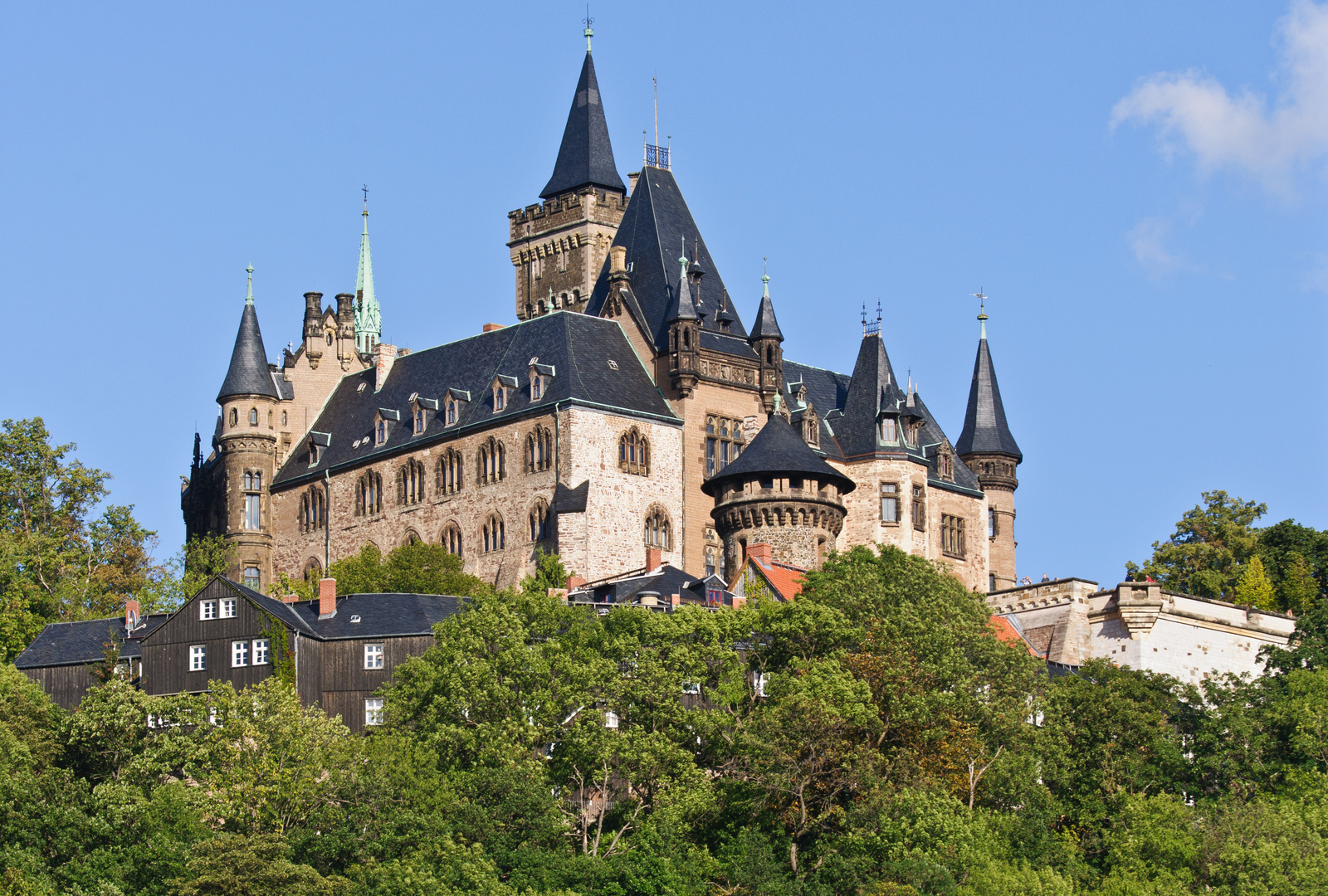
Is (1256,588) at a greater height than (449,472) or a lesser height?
lesser

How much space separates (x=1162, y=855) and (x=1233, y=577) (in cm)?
3848

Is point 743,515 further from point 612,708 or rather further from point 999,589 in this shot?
point 612,708

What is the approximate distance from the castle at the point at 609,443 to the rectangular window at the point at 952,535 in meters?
0.09

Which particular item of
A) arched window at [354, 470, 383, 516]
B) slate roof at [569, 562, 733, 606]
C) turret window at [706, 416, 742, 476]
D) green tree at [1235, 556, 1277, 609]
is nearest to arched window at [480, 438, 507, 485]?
arched window at [354, 470, 383, 516]

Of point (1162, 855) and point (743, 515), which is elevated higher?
point (743, 515)

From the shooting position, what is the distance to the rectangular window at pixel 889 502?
9581cm

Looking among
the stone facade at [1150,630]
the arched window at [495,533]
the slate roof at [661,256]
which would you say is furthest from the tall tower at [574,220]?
the stone facade at [1150,630]

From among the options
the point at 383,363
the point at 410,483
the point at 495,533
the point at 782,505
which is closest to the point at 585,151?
the point at 383,363

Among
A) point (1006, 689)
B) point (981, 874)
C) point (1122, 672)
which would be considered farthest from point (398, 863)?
point (1122, 672)

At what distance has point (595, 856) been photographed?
61938 mm

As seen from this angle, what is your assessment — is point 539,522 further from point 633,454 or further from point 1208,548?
point 1208,548

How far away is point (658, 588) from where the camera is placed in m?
81.6

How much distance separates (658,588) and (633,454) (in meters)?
11.3

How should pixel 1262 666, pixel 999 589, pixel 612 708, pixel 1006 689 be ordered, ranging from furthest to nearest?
pixel 999 589 < pixel 1262 666 < pixel 1006 689 < pixel 612 708
